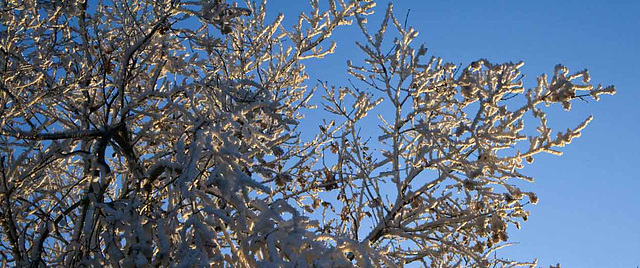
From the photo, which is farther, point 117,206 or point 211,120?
point 117,206

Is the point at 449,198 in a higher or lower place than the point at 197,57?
lower

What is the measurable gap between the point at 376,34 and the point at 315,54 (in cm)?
104

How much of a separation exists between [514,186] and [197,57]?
2935mm

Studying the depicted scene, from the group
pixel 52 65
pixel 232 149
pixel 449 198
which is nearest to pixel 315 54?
pixel 449 198

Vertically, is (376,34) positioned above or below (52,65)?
below

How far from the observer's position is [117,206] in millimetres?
2789

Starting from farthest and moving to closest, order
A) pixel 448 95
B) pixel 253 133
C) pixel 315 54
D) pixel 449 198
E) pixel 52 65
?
pixel 315 54, pixel 52 65, pixel 448 95, pixel 449 198, pixel 253 133

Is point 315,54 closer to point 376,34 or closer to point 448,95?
point 376,34

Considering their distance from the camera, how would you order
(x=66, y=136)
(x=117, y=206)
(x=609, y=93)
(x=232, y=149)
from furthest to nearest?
(x=609, y=93) < (x=66, y=136) < (x=117, y=206) < (x=232, y=149)

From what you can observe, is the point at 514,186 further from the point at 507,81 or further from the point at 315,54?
the point at 315,54

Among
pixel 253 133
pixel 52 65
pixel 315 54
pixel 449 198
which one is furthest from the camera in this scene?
pixel 315 54

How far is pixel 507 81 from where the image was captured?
388 cm

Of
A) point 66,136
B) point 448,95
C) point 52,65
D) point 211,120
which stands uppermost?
point 52,65

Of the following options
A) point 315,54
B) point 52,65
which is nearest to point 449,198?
point 315,54
